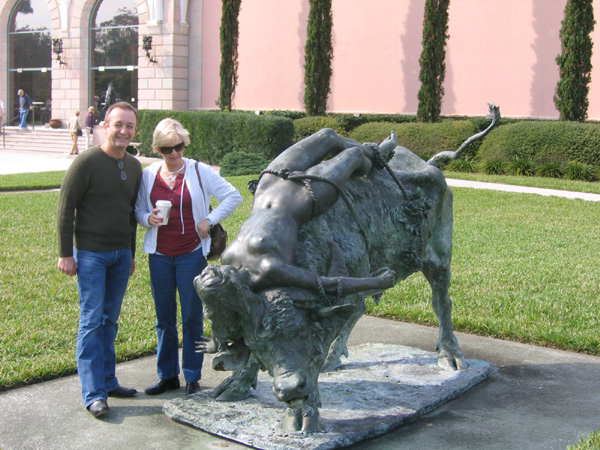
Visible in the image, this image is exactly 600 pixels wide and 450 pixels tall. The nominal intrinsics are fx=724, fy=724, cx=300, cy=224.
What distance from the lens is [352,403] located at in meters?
4.33

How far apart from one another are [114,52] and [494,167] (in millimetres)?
17455

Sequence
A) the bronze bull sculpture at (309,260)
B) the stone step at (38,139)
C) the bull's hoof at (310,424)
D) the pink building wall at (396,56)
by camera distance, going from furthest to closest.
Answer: the stone step at (38,139) → the pink building wall at (396,56) → the bull's hoof at (310,424) → the bronze bull sculpture at (309,260)

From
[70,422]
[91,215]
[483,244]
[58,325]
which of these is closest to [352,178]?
[91,215]

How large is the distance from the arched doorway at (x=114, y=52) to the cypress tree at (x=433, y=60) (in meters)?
12.9

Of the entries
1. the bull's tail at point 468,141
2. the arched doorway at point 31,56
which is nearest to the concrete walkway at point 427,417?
the bull's tail at point 468,141

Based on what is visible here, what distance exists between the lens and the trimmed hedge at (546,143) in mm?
17781

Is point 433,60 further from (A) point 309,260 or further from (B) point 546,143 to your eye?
(A) point 309,260

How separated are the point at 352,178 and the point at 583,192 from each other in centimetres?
1214

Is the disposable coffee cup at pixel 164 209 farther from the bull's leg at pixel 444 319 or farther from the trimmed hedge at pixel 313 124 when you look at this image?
the trimmed hedge at pixel 313 124

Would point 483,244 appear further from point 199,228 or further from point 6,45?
point 6,45

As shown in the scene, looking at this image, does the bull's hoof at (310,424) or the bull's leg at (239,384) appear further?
the bull's leg at (239,384)

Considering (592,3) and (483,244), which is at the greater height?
(592,3)

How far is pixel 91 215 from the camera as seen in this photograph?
448 centimetres

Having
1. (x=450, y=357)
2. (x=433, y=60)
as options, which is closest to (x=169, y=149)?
(x=450, y=357)
